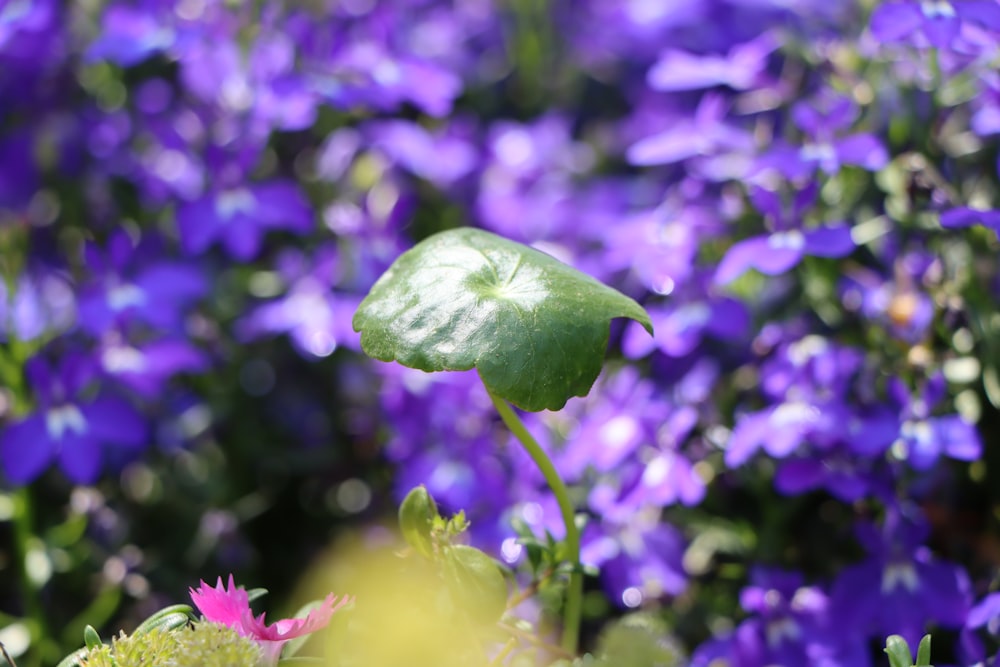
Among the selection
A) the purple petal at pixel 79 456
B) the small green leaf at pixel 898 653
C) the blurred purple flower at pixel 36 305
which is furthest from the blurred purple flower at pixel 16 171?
the small green leaf at pixel 898 653

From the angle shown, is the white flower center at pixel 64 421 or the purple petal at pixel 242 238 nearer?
the white flower center at pixel 64 421

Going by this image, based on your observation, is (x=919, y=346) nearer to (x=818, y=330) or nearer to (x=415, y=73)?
(x=818, y=330)

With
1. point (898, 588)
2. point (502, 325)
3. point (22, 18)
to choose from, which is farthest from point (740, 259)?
point (22, 18)

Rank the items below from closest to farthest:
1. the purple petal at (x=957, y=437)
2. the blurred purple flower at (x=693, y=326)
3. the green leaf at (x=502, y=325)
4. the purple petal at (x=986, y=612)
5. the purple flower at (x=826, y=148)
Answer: the green leaf at (x=502, y=325) → the purple petal at (x=986, y=612) → the purple petal at (x=957, y=437) → the purple flower at (x=826, y=148) → the blurred purple flower at (x=693, y=326)

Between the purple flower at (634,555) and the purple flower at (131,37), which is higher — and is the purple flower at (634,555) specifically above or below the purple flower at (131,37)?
below

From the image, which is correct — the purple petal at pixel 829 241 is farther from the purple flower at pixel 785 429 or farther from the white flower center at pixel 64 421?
the white flower center at pixel 64 421

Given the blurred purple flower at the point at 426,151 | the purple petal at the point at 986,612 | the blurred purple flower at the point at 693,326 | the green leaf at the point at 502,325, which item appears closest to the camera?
the green leaf at the point at 502,325

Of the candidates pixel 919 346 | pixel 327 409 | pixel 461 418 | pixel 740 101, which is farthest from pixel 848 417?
pixel 740 101
